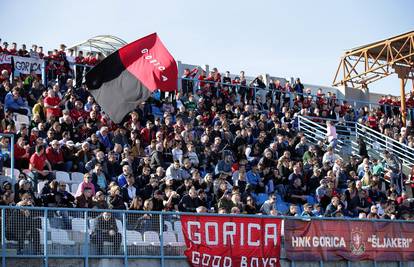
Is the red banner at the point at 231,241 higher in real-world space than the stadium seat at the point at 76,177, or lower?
lower

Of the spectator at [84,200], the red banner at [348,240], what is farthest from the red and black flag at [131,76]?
the red banner at [348,240]

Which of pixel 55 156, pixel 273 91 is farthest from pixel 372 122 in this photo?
pixel 55 156

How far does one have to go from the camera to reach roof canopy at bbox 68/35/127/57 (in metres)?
34.7

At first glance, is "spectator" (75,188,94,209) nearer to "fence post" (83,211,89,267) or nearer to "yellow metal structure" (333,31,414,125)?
"fence post" (83,211,89,267)

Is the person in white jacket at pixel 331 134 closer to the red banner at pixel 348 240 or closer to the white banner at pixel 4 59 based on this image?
the red banner at pixel 348 240

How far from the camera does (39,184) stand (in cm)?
2034

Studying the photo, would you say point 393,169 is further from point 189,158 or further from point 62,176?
point 62,176

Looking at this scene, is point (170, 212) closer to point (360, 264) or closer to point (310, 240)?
point (310, 240)

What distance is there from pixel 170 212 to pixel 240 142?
A: 26.4ft

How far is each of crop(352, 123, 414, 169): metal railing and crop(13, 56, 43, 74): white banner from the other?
11311 millimetres

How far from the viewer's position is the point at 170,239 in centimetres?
1950

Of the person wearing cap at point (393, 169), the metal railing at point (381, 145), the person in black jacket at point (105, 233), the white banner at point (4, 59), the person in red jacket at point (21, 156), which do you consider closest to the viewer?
the person in black jacket at point (105, 233)

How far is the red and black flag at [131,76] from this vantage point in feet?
67.6

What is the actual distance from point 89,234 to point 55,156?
3940mm
